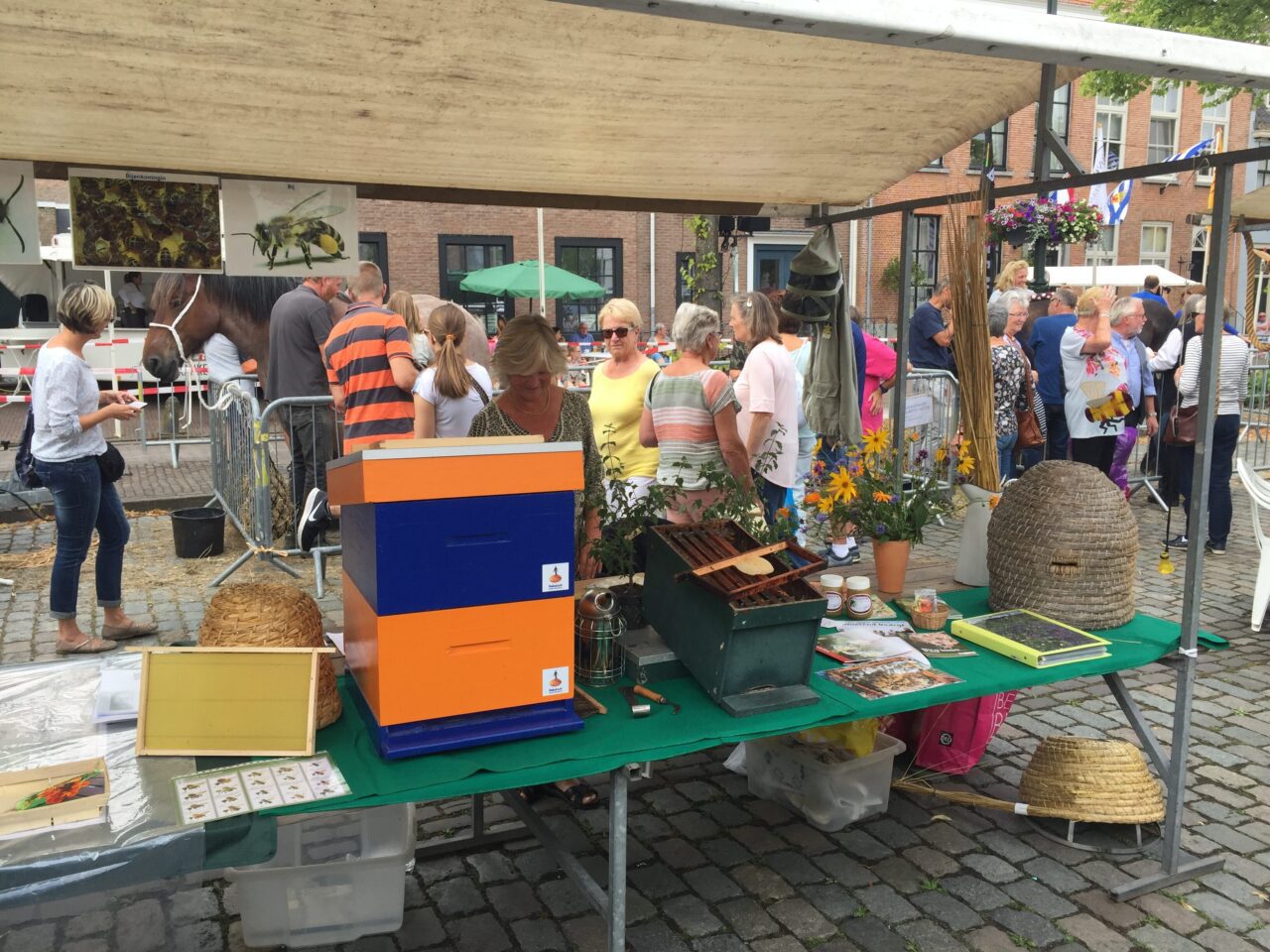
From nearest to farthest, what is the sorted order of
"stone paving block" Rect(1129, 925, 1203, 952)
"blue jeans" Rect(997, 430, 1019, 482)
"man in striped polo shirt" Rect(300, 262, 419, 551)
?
"stone paving block" Rect(1129, 925, 1203, 952) < "man in striped polo shirt" Rect(300, 262, 419, 551) < "blue jeans" Rect(997, 430, 1019, 482)

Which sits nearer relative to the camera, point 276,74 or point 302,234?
point 276,74

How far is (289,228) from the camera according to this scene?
3.35 m

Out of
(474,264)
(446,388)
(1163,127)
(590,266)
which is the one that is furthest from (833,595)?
(1163,127)

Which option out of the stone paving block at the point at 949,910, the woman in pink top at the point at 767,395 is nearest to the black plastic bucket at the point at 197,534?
the woman in pink top at the point at 767,395

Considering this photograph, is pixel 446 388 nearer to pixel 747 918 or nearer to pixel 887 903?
pixel 747 918

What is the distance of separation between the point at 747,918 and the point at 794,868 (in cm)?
33

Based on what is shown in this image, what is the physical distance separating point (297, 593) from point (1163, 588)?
5.96m

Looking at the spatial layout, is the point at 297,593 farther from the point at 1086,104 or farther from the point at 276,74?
the point at 1086,104

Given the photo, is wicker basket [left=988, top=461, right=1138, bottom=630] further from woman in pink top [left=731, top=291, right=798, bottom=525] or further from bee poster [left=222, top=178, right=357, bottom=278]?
bee poster [left=222, top=178, right=357, bottom=278]

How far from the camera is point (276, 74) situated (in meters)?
2.54

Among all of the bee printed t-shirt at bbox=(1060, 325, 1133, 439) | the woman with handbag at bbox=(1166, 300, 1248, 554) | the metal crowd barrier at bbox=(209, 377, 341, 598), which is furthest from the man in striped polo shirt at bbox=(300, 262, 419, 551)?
the woman with handbag at bbox=(1166, 300, 1248, 554)

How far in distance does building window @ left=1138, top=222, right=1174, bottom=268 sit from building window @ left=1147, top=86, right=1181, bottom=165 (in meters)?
1.91

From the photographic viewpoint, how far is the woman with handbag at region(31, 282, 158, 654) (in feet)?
15.6

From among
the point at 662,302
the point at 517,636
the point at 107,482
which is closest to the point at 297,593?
the point at 517,636
